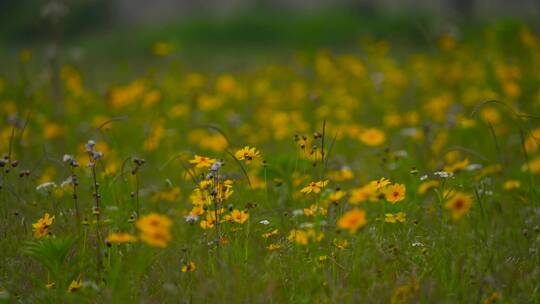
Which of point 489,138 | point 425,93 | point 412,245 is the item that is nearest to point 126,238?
point 412,245

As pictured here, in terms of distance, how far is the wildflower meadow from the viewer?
6.62 ft

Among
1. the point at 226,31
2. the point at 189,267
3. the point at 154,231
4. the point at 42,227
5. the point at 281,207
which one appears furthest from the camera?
the point at 226,31

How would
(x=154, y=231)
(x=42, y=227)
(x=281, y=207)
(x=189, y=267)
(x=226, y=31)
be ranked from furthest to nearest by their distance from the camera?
(x=226, y=31), (x=281, y=207), (x=42, y=227), (x=189, y=267), (x=154, y=231)

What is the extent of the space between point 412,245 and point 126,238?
0.94 m

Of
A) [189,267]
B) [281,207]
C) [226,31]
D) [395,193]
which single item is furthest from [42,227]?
[226,31]

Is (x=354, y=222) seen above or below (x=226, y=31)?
above

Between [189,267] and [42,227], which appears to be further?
[42,227]

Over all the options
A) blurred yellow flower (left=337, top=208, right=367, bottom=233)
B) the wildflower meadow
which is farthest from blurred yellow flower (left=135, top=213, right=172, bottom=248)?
blurred yellow flower (left=337, top=208, right=367, bottom=233)

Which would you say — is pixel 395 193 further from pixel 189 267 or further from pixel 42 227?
pixel 42 227

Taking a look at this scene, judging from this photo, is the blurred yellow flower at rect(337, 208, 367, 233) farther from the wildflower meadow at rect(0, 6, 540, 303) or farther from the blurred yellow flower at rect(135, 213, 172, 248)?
the blurred yellow flower at rect(135, 213, 172, 248)

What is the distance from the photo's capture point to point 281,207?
2.80 m

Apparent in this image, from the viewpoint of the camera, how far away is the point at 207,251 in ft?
7.41

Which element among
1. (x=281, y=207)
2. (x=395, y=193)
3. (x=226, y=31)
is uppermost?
(x=395, y=193)

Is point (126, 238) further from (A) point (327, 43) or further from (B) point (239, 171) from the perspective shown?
(A) point (327, 43)
